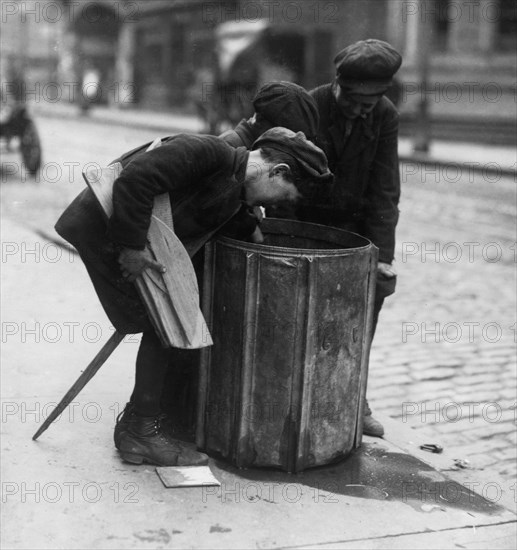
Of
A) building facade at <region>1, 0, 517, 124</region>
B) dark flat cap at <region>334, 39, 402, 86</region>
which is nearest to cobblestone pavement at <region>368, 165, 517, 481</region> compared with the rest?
dark flat cap at <region>334, 39, 402, 86</region>

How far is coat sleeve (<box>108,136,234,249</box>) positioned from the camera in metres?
3.45

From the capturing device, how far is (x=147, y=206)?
3480 millimetres

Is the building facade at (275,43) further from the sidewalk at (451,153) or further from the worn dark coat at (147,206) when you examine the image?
the worn dark coat at (147,206)

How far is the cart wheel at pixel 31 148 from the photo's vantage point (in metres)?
14.6

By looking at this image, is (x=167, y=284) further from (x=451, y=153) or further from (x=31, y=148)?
(x=451, y=153)

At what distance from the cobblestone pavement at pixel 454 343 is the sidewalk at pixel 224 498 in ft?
1.61

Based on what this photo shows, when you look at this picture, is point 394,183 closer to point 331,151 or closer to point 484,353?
point 331,151

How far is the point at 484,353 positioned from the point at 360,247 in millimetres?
2793

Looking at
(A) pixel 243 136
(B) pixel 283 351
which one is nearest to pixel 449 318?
(A) pixel 243 136

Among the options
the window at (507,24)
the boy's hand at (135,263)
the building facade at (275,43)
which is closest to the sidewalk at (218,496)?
the boy's hand at (135,263)

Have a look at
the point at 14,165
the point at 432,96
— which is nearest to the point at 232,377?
the point at 14,165

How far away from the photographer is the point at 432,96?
2523 centimetres

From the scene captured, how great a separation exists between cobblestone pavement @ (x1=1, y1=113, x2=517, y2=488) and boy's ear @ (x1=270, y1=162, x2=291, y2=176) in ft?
5.74

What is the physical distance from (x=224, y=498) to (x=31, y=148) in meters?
12.0
